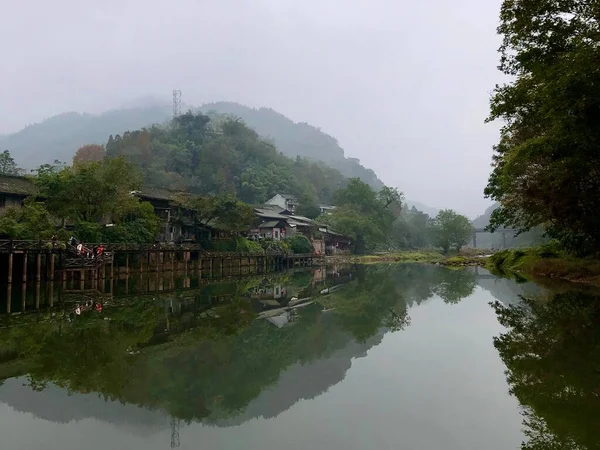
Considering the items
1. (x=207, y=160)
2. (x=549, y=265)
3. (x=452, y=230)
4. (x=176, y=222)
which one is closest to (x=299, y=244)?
(x=176, y=222)

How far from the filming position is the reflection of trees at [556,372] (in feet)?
18.2

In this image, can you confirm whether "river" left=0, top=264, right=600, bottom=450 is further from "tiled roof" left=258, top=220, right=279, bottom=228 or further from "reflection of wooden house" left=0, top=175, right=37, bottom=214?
"tiled roof" left=258, top=220, right=279, bottom=228

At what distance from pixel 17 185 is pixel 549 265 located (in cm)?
3875

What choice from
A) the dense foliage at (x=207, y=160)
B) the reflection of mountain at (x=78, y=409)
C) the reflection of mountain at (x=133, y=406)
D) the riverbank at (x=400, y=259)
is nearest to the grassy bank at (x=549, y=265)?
the riverbank at (x=400, y=259)

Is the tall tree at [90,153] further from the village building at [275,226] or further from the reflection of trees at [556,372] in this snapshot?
the reflection of trees at [556,372]

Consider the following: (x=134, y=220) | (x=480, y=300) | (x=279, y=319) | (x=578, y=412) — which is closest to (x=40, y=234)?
(x=134, y=220)

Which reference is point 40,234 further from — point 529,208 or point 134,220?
point 529,208

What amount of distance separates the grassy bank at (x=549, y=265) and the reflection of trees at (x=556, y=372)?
34.4 ft

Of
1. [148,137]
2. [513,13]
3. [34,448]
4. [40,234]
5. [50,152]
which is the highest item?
[50,152]

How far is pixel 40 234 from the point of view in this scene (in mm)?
27781

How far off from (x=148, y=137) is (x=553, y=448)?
10068cm

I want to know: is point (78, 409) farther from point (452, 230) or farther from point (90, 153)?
point (90, 153)

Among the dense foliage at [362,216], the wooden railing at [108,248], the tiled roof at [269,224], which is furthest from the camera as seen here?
the dense foliage at [362,216]

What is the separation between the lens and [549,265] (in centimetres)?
2964
